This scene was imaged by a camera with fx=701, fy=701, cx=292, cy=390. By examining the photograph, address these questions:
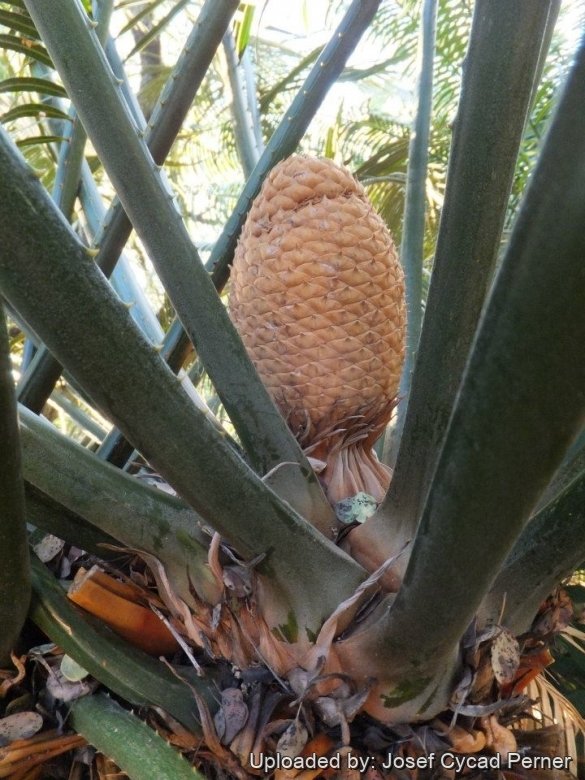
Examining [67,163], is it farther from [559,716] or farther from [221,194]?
[221,194]

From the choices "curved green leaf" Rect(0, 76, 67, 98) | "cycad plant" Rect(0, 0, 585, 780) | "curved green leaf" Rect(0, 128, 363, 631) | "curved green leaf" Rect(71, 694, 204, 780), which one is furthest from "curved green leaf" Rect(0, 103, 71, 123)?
"curved green leaf" Rect(71, 694, 204, 780)

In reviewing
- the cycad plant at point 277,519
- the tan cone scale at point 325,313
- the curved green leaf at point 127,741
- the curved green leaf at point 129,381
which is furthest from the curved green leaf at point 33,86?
the curved green leaf at point 127,741

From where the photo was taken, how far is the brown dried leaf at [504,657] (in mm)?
649

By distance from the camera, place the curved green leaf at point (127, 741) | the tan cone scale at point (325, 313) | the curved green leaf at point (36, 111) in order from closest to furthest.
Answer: the curved green leaf at point (127, 741), the tan cone scale at point (325, 313), the curved green leaf at point (36, 111)

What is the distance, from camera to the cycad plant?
1.49ft

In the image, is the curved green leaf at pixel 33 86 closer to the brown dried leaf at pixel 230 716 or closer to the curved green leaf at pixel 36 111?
the curved green leaf at pixel 36 111

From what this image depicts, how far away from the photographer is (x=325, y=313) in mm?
812

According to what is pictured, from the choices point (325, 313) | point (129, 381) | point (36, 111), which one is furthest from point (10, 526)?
point (36, 111)

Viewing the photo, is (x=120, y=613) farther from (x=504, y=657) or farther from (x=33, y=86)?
(x=33, y=86)

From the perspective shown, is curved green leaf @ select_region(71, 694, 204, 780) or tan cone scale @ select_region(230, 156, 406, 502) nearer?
curved green leaf @ select_region(71, 694, 204, 780)

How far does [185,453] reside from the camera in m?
0.51

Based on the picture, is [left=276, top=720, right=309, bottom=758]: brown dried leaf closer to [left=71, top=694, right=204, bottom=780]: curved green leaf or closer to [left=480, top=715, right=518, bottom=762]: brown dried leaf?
[left=71, top=694, right=204, bottom=780]: curved green leaf

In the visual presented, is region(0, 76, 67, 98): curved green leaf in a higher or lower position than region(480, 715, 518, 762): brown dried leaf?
higher

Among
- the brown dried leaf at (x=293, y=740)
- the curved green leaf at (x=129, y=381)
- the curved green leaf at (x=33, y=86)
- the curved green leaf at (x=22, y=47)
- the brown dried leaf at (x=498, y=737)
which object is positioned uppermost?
the curved green leaf at (x=22, y=47)
